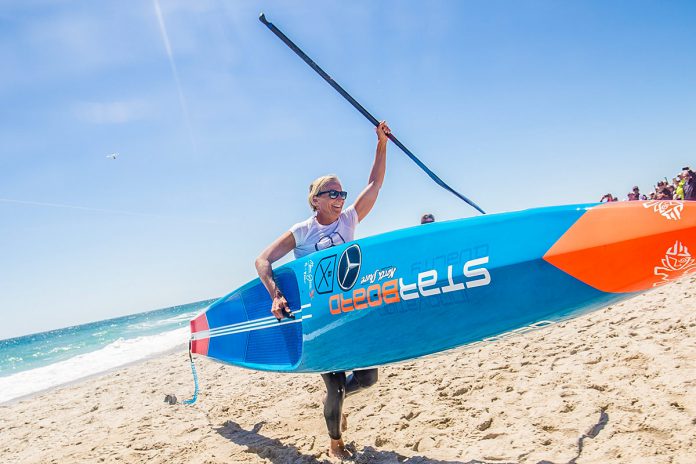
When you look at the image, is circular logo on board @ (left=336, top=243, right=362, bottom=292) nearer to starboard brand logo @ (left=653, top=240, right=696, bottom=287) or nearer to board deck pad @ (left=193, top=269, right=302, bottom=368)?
board deck pad @ (left=193, top=269, right=302, bottom=368)

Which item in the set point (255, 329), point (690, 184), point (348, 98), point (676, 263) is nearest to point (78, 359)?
point (255, 329)

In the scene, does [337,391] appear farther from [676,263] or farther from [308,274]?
[676,263]

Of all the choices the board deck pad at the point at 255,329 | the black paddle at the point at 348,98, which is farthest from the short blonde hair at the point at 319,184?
the black paddle at the point at 348,98

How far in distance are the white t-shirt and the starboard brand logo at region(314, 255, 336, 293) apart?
137 millimetres

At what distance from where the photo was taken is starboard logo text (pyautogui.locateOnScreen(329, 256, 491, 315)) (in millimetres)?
2444

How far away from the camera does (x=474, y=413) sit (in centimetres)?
311

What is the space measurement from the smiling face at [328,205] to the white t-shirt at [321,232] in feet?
0.15

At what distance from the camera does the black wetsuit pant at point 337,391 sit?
2727 millimetres

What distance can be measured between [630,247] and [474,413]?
168 centimetres

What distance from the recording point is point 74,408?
20.6ft

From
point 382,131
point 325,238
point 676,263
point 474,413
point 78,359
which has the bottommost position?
point 78,359

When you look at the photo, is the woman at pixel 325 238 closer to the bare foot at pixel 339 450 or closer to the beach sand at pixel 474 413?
the bare foot at pixel 339 450

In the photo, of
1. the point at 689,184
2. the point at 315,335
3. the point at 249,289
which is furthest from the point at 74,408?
the point at 689,184

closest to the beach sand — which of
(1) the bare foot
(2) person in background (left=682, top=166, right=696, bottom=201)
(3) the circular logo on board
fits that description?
(1) the bare foot
